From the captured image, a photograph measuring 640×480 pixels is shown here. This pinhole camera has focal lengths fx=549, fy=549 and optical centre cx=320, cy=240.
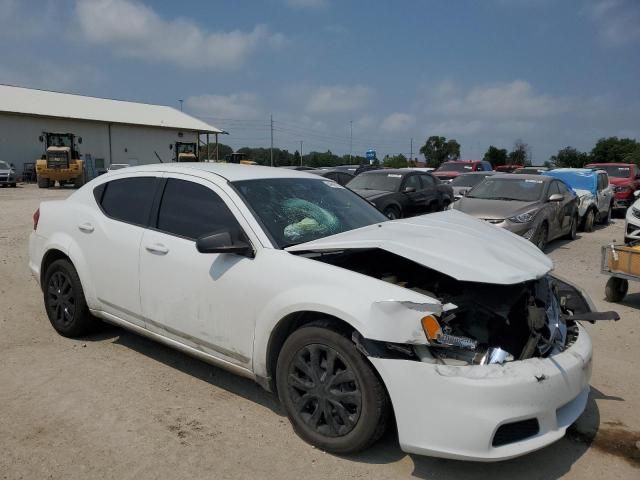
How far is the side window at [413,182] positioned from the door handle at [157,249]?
9.40m

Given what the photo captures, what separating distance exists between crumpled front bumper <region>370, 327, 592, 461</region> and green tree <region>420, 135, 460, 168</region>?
2868 inches

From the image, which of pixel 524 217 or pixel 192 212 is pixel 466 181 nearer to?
pixel 524 217

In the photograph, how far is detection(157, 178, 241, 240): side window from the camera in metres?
3.76

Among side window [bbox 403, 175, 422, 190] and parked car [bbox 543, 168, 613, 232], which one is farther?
parked car [bbox 543, 168, 613, 232]

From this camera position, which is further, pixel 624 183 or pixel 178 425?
pixel 624 183

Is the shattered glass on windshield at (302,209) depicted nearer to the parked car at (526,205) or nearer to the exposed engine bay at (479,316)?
the exposed engine bay at (479,316)

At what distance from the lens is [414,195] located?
12.8 m

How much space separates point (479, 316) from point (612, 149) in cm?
6332

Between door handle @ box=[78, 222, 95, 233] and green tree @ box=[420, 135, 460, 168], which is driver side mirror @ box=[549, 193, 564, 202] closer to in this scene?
door handle @ box=[78, 222, 95, 233]

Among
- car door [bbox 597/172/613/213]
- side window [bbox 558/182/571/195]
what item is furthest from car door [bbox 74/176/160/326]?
car door [bbox 597/172/613/213]

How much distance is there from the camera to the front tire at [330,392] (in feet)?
9.51

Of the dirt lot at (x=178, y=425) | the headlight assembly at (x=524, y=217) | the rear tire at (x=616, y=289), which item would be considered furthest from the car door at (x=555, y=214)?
the dirt lot at (x=178, y=425)

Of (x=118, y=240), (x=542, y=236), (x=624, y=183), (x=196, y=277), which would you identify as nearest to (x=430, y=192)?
(x=542, y=236)

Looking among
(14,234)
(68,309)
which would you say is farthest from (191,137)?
(68,309)
